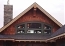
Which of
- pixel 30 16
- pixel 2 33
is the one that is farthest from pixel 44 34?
pixel 2 33

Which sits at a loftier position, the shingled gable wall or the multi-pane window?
the shingled gable wall

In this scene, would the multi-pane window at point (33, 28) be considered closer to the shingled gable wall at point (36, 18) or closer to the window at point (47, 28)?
the window at point (47, 28)

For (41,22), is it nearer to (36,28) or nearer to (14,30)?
A: (36,28)

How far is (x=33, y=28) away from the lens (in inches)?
736

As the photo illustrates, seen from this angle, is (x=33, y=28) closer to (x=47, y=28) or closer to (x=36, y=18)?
(x=36, y=18)

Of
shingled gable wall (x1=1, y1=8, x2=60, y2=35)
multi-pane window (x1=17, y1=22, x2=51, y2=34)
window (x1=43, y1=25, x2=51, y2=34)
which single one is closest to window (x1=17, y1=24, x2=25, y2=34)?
multi-pane window (x1=17, y1=22, x2=51, y2=34)

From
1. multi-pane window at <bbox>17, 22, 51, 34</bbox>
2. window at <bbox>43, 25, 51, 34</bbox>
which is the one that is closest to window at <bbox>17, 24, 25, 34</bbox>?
multi-pane window at <bbox>17, 22, 51, 34</bbox>

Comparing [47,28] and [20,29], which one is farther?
[47,28]

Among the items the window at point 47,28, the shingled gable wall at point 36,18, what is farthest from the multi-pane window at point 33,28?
the shingled gable wall at point 36,18

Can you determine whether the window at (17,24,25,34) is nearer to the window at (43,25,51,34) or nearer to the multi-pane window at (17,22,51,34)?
the multi-pane window at (17,22,51,34)

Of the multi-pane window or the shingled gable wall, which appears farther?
the shingled gable wall

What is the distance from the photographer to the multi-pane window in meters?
18.6

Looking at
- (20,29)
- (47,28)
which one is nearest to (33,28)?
(20,29)

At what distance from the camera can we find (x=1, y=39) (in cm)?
1585
